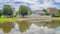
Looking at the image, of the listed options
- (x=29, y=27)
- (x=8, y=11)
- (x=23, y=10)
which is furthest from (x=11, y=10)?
(x=29, y=27)

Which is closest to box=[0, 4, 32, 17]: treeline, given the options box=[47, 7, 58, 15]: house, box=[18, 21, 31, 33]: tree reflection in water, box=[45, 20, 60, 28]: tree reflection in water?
box=[18, 21, 31, 33]: tree reflection in water

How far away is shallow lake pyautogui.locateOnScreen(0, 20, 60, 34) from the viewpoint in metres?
4.84

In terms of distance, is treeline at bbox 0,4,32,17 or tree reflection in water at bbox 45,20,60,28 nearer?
tree reflection in water at bbox 45,20,60,28

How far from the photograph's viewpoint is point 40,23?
5.78m

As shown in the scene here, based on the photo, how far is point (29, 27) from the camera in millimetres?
5359

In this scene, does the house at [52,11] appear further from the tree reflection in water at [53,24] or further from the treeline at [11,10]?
the treeline at [11,10]

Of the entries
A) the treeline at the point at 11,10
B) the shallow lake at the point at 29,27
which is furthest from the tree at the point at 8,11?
the shallow lake at the point at 29,27

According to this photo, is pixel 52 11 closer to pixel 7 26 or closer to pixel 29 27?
pixel 29 27

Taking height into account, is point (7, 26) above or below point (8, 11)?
below

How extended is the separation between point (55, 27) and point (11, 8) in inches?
69.4

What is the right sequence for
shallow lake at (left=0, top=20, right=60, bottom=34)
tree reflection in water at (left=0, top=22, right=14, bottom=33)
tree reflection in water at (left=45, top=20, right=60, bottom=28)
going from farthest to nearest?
tree reflection in water at (left=45, top=20, right=60, bottom=28)
tree reflection in water at (left=0, top=22, right=14, bottom=33)
shallow lake at (left=0, top=20, right=60, bottom=34)

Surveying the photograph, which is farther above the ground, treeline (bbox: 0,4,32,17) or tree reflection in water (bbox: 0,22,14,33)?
treeline (bbox: 0,4,32,17)

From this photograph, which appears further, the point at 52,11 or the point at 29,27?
the point at 52,11

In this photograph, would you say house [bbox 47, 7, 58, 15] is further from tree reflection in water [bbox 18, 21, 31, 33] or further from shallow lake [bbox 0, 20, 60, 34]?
tree reflection in water [bbox 18, 21, 31, 33]
